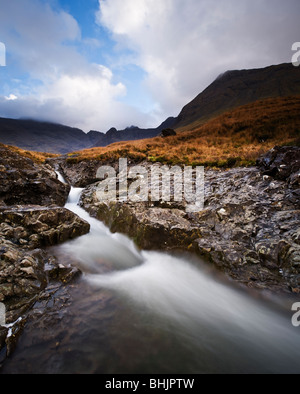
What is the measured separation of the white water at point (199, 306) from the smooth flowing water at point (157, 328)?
0.02 meters


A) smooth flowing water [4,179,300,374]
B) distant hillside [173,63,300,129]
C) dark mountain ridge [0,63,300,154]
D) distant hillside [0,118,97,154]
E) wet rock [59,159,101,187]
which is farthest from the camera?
distant hillside [0,118,97,154]

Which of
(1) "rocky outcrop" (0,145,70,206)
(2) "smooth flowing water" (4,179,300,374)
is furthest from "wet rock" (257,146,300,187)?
(1) "rocky outcrop" (0,145,70,206)

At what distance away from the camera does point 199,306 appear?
174 inches

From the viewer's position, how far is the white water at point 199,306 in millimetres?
3166

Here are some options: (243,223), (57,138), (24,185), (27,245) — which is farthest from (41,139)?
(243,223)

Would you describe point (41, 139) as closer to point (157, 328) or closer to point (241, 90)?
point (241, 90)

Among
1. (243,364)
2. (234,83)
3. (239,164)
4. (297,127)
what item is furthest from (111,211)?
(234,83)

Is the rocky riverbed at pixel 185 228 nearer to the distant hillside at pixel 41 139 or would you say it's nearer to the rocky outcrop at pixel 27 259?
the rocky outcrop at pixel 27 259

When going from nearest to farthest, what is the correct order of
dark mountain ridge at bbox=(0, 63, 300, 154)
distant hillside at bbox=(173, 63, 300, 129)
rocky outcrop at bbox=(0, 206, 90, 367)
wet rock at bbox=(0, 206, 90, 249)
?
rocky outcrop at bbox=(0, 206, 90, 367) → wet rock at bbox=(0, 206, 90, 249) → distant hillside at bbox=(173, 63, 300, 129) → dark mountain ridge at bbox=(0, 63, 300, 154)

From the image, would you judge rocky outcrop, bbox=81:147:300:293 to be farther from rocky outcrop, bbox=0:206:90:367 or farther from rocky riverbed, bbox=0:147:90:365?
rocky riverbed, bbox=0:147:90:365

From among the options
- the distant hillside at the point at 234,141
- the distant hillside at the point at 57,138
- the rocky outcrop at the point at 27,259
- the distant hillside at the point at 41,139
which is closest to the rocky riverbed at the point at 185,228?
the rocky outcrop at the point at 27,259

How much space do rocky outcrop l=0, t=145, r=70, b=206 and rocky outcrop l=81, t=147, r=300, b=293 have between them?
4041 mm

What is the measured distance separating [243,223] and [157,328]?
172 inches

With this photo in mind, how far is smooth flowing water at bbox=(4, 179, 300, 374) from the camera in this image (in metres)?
2.81
